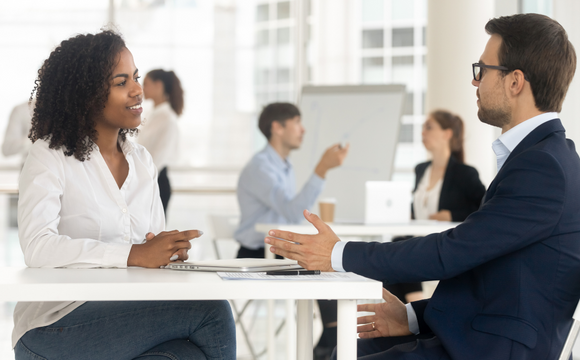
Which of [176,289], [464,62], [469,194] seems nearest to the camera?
[176,289]

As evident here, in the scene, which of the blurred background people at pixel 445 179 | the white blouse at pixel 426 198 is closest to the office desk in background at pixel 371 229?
the blurred background people at pixel 445 179

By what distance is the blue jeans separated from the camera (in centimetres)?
126

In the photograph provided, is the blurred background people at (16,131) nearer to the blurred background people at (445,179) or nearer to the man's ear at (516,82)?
the blurred background people at (445,179)

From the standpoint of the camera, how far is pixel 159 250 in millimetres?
1326

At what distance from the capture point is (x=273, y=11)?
6.02 m

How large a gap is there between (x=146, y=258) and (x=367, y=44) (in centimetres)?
517

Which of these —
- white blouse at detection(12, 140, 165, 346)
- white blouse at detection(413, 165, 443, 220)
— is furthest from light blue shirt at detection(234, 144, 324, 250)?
white blouse at detection(12, 140, 165, 346)

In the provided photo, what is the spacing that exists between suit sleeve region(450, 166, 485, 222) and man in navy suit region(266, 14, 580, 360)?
222 cm

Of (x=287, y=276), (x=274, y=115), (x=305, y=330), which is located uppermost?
(x=274, y=115)

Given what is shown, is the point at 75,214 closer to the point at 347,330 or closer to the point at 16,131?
the point at 347,330

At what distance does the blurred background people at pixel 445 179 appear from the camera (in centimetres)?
357

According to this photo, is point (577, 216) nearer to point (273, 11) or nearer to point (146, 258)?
point (146, 258)

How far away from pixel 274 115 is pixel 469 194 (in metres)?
1.28

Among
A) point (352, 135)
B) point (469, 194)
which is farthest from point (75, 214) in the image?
point (352, 135)
